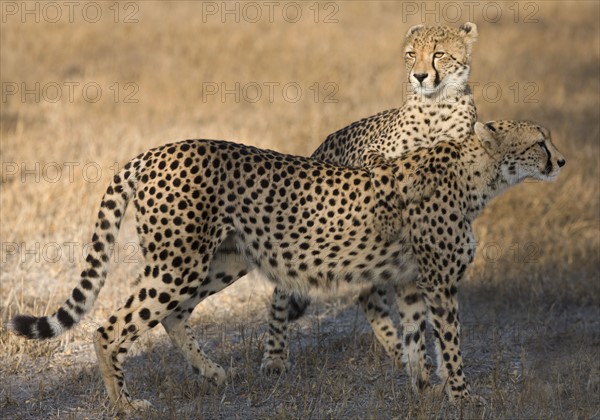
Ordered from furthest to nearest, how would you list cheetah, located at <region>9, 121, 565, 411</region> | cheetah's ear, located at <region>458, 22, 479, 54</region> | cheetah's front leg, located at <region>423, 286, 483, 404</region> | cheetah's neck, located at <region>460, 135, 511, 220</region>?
cheetah's ear, located at <region>458, 22, 479, 54</region>
cheetah's neck, located at <region>460, 135, 511, 220</region>
cheetah's front leg, located at <region>423, 286, 483, 404</region>
cheetah, located at <region>9, 121, 565, 411</region>

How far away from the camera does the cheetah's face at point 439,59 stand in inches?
215

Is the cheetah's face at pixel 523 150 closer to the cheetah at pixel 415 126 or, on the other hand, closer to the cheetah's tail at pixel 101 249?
the cheetah at pixel 415 126

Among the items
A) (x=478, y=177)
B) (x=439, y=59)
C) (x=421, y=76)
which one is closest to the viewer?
(x=478, y=177)

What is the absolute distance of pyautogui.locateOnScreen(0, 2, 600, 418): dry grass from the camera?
5125 mm

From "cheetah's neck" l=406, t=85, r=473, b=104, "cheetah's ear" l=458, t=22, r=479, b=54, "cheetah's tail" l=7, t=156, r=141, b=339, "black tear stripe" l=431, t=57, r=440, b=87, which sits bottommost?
"cheetah's tail" l=7, t=156, r=141, b=339

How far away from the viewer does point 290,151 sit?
9.47 m

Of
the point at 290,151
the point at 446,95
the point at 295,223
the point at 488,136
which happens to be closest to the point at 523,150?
the point at 488,136

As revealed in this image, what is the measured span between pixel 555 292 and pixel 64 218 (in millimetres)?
3360

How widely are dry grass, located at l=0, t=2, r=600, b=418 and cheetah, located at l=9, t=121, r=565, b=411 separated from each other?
41cm

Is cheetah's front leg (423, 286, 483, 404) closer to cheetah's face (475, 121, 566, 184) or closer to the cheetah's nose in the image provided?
cheetah's face (475, 121, 566, 184)

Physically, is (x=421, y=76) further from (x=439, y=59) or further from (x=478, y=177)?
(x=478, y=177)

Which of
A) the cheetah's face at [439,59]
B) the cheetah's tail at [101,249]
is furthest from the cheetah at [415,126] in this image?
the cheetah's tail at [101,249]

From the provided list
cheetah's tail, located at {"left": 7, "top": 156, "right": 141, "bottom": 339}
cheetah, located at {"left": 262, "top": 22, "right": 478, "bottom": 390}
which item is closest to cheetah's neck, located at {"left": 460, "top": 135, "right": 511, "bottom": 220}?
cheetah, located at {"left": 262, "top": 22, "right": 478, "bottom": 390}

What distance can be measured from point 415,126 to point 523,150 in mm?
624
